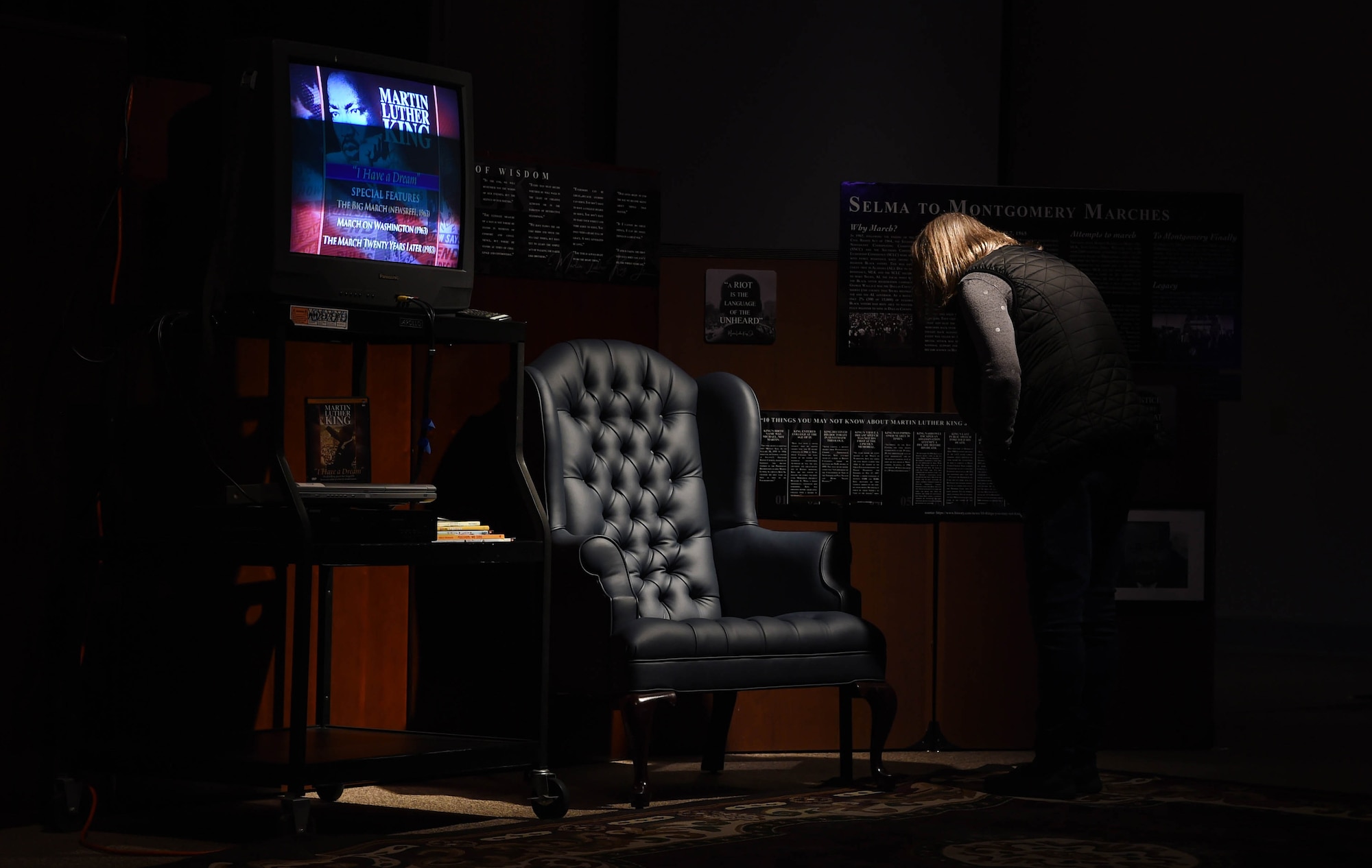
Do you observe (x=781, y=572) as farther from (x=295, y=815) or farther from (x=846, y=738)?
(x=295, y=815)

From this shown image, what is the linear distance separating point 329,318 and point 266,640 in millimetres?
1039

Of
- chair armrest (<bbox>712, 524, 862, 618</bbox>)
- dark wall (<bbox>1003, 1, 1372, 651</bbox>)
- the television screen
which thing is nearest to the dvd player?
the television screen

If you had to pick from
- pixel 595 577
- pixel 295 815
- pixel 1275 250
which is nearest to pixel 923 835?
pixel 595 577

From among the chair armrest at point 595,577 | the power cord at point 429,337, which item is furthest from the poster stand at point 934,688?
the power cord at point 429,337

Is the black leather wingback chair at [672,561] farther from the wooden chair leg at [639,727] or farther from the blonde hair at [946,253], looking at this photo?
the blonde hair at [946,253]

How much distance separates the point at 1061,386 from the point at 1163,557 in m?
1.27

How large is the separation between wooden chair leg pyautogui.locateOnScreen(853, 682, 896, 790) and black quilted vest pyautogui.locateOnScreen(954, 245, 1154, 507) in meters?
0.59

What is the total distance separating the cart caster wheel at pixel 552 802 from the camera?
349 cm

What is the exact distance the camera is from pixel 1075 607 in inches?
149

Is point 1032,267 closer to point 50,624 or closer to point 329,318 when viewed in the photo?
point 329,318

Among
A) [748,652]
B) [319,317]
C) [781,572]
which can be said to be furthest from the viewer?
[781,572]

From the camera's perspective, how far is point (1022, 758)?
4559 millimetres

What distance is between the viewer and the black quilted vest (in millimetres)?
3764

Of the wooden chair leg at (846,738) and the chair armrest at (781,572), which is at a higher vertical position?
the chair armrest at (781,572)
